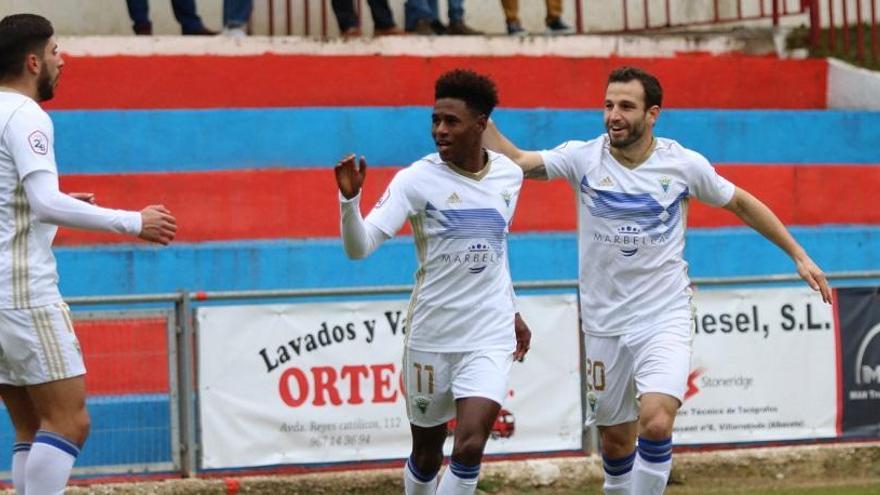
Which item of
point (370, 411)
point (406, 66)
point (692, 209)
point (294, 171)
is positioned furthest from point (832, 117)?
point (370, 411)

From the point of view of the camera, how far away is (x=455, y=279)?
7859mm

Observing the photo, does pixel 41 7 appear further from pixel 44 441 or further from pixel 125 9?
pixel 44 441

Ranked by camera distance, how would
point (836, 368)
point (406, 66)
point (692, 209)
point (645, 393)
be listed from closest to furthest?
point (645, 393) < point (836, 368) < point (692, 209) < point (406, 66)

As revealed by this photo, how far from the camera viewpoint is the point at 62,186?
12.8 m

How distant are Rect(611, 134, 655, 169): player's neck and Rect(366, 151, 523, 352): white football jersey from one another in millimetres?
795

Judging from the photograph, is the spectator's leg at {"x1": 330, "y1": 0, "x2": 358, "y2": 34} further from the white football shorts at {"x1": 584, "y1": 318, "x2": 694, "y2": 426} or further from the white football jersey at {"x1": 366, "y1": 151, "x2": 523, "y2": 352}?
the white football jersey at {"x1": 366, "y1": 151, "x2": 523, "y2": 352}

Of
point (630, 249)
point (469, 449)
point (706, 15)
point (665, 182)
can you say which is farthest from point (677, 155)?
point (706, 15)

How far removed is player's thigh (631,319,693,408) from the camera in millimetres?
7977

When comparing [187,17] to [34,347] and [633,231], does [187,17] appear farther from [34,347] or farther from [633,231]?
[34,347]

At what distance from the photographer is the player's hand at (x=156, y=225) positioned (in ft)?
22.3

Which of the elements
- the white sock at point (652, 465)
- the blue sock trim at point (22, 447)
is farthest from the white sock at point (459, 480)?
the blue sock trim at point (22, 447)

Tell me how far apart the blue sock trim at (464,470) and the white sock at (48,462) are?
1.77 meters

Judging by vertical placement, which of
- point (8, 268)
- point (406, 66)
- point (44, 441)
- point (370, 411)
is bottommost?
point (370, 411)

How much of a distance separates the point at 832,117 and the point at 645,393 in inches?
325
